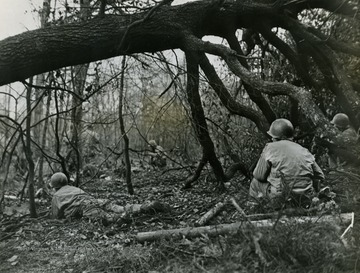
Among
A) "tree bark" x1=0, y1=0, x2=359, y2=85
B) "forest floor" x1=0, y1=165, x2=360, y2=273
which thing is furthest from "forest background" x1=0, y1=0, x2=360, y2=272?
"forest floor" x1=0, y1=165, x2=360, y2=273

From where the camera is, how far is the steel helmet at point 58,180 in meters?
7.31

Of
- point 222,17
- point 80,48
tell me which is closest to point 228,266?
point 80,48

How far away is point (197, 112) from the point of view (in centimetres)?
773

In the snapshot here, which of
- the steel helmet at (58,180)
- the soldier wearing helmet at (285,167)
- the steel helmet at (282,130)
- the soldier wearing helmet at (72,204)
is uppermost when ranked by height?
the steel helmet at (282,130)

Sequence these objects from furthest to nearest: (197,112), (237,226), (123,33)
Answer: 1. (197,112)
2. (123,33)
3. (237,226)

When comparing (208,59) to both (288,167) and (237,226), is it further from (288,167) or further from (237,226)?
(237,226)

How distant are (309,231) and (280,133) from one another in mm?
2390

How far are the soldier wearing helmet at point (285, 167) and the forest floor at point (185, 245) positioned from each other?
367mm

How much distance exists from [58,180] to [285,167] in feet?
11.5

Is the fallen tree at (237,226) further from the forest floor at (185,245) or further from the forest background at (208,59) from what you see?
the forest background at (208,59)

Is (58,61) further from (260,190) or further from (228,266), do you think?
(228,266)

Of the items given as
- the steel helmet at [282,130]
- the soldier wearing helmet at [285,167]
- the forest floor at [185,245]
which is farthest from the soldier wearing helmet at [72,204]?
the steel helmet at [282,130]

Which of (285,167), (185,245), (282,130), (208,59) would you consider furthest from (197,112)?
(185,245)

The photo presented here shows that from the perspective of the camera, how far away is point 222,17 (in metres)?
7.08
